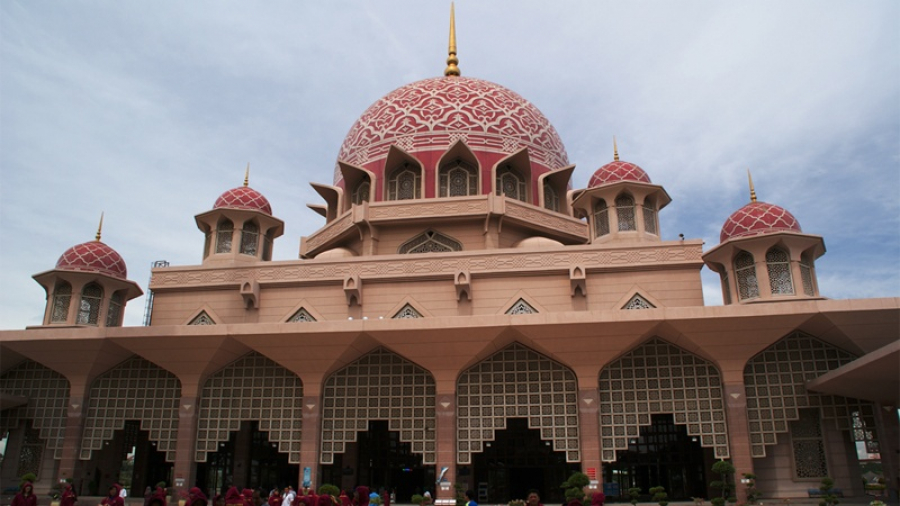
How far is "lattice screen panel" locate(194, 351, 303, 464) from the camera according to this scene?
62.7ft

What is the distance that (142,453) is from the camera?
2267 cm

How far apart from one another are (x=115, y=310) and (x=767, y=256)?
1960cm

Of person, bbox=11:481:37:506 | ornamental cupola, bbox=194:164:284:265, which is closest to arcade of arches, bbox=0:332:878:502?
ornamental cupola, bbox=194:164:284:265

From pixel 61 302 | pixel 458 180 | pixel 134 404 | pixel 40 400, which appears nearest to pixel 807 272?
pixel 458 180

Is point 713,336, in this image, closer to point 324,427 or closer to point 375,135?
point 324,427

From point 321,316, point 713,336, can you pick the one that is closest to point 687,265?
point 713,336

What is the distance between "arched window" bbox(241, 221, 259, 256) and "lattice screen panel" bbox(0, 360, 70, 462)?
21.8ft

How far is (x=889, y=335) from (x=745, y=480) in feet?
15.8

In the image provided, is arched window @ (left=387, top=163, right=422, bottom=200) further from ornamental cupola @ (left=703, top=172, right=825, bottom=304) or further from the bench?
the bench

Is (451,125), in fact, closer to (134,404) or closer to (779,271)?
(779,271)

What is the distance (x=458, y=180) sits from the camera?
25578 mm

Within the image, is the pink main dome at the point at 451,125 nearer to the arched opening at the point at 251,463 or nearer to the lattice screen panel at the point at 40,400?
the arched opening at the point at 251,463

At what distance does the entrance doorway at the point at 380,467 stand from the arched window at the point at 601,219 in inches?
352

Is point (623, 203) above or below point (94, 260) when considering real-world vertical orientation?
above
